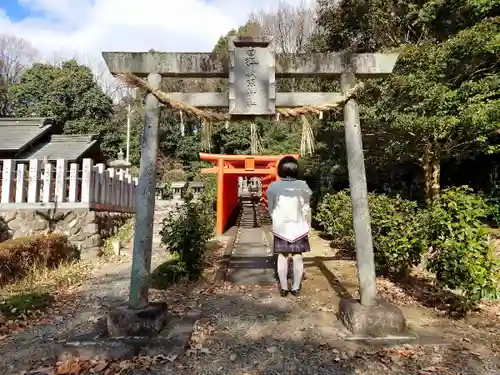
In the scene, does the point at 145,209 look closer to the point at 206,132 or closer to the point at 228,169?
the point at 206,132

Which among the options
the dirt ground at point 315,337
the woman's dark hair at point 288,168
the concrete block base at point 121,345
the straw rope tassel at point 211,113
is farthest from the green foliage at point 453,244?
the concrete block base at point 121,345

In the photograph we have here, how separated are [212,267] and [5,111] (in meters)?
28.2

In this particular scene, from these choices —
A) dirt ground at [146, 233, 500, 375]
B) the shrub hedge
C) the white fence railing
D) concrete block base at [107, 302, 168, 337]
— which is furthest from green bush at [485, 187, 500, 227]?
the shrub hedge

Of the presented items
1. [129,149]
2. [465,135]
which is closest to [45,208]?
[465,135]

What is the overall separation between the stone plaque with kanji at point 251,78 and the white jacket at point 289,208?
1.03 meters

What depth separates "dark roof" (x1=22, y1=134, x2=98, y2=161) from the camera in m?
14.9

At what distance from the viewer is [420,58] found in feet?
26.1

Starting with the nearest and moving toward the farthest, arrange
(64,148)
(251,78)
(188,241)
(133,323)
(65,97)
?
(133,323) < (251,78) < (188,241) < (64,148) < (65,97)

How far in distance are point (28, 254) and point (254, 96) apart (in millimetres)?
4778

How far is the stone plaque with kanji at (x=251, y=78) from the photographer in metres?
3.90

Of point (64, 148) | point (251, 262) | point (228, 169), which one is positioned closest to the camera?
point (251, 262)

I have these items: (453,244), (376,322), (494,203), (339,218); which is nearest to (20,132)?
(339,218)

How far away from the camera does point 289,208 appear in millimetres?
4457

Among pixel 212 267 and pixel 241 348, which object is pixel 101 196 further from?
pixel 241 348
